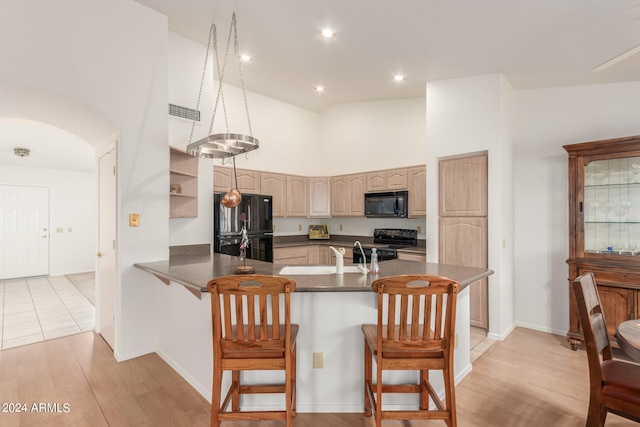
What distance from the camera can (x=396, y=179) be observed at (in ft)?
15.4

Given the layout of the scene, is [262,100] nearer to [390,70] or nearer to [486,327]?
[390,70]

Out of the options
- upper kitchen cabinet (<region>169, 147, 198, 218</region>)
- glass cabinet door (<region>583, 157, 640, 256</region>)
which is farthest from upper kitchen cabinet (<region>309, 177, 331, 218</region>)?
glass cabinet door (<region>583, 157, 640, 256</region>)

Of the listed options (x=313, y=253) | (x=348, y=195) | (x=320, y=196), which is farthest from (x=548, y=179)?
(x=313, y=253)

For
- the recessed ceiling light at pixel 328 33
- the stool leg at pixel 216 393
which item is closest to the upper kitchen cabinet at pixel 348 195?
the recessed ceiling light at pixel 328 33

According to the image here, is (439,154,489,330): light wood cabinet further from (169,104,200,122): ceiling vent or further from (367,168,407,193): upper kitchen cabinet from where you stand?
(169,104,200,122): ceiling vent

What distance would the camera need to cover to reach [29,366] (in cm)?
281

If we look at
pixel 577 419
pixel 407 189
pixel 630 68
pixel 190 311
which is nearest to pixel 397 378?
pixel 577 419

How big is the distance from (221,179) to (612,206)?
4679 millimetres

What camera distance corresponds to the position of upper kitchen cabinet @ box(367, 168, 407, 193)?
4.64 m

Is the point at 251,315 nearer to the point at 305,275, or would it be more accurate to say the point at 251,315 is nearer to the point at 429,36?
the point at 305,275

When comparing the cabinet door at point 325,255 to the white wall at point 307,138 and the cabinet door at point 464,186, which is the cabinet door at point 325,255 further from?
the cabinet door at point 464,186

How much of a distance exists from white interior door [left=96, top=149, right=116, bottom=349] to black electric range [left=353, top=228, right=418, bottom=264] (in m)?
3.13

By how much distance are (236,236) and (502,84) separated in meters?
3.76

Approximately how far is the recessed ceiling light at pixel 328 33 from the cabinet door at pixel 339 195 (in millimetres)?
2591
